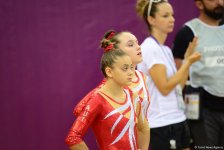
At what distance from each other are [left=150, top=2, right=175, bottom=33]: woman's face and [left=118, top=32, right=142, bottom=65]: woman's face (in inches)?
34.7

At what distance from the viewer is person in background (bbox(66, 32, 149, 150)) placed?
293 cm

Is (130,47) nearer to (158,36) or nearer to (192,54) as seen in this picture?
(158,36)

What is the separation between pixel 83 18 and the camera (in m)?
4.77

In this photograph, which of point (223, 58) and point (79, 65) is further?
point (79, 65)

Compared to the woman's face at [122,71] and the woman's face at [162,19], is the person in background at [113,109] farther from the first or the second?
the woman's face at [162,19]

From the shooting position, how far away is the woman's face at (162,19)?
4.11 meters

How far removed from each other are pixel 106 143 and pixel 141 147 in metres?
0.31

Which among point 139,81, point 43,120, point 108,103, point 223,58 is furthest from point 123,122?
point 43,120

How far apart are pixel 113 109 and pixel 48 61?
6.17 ft

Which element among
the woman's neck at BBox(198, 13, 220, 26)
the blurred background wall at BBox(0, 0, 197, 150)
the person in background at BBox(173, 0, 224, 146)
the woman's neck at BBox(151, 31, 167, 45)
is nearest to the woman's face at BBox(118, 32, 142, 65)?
the woman's neck at BBox(151, 31, 167, 45)

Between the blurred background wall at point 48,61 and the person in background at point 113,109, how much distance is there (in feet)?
5.71

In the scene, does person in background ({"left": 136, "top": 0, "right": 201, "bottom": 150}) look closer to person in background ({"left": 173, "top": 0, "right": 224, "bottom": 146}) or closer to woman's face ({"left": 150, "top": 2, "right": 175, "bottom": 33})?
woman's face ({"left": 150, "top": 2, "right": 175, "bottom": 33})

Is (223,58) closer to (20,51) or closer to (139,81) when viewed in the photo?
(139,81)

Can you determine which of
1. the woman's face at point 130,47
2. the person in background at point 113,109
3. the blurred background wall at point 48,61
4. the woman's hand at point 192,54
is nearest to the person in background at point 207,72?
the woman's hand at point 192,54
